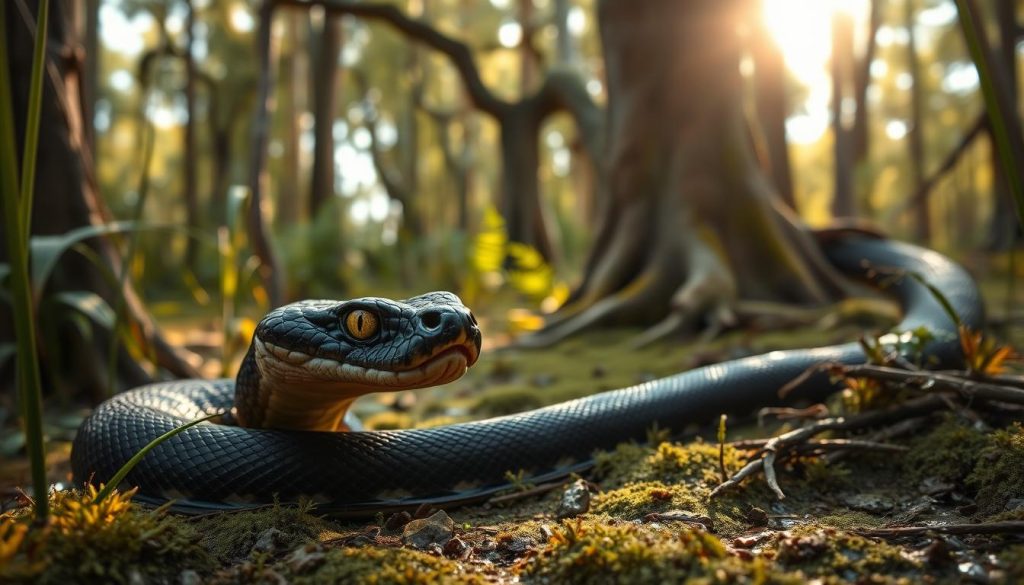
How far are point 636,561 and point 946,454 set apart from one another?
1.50 m

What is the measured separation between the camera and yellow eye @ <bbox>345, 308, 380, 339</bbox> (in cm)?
246

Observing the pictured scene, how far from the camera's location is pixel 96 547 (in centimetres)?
183

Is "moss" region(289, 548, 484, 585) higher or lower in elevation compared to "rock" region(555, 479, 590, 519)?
higher

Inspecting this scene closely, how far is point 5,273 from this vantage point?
4.05m

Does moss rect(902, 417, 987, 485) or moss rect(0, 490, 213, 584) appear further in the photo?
moss rect(902, 417, 987, 485)

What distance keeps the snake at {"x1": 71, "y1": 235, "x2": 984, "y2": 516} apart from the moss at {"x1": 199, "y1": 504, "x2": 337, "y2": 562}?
3.7 inches

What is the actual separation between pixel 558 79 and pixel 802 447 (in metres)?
10.9

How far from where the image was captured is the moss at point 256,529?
7.29 ft

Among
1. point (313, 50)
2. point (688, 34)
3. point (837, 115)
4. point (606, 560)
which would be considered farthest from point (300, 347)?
A: point (313, 50)

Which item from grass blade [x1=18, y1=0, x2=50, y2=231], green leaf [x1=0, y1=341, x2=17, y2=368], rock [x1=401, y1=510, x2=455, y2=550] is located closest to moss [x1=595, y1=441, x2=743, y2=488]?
rock [x1=401, y1=510, x2=455, y2=550]

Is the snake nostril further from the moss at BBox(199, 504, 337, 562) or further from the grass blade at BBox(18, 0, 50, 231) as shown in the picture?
the grass blade at BBox(18, 0, 50, 231)

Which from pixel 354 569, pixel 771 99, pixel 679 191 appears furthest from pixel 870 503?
pixel 771 99

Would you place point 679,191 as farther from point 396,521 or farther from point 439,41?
point 439,41

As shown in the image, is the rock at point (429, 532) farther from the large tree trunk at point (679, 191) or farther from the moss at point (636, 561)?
the large tree trunk at point (679, 191)
